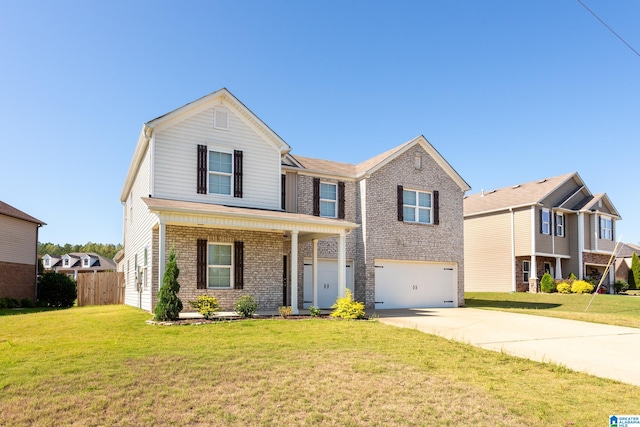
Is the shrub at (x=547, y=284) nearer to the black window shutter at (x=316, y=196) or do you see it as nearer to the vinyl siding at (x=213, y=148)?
the black window shutter at (x=316, y=196)

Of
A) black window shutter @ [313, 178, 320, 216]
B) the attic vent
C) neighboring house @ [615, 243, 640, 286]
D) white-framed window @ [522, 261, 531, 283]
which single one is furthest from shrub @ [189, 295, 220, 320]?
neighboring house @ [615, 243, 640, 286]

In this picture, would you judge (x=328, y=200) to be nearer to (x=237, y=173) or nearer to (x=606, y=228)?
(x=237, y=173)

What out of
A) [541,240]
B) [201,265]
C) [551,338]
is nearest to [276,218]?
[201,265]

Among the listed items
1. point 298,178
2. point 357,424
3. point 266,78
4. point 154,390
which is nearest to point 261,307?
point 298,178

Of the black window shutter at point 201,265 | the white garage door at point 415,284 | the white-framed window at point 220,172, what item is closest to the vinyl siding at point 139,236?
the black window shutter at point 201,265

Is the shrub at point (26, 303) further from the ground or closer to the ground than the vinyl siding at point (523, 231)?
closer to the ground

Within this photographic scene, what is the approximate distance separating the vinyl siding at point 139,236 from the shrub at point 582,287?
81.8 feet

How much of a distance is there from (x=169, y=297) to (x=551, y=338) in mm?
10050

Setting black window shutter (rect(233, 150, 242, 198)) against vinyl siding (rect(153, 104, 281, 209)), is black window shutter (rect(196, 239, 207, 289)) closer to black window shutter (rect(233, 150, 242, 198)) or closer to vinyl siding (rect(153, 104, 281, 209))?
vinyl siding (rect(153, 104, 281, 209))

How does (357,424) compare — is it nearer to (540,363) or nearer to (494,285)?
(540,363)

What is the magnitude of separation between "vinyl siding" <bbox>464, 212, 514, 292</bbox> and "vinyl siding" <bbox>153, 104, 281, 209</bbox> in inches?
749

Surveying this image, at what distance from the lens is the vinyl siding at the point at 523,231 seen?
29359 millimetres

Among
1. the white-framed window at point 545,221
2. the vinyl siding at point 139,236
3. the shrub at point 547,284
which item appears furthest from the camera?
the white-framed window at point 545,221

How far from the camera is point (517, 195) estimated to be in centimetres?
3148
